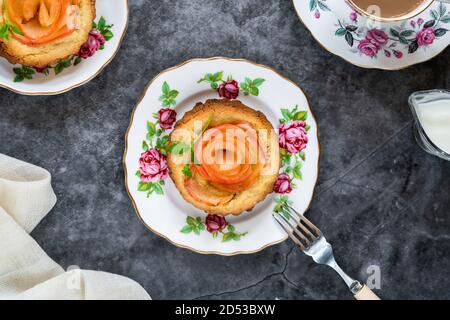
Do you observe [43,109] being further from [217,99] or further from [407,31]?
[407,31]

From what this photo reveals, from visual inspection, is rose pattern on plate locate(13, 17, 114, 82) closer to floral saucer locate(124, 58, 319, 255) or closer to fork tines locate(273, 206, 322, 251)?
floral saucer locate(124, 58, 319, 255)

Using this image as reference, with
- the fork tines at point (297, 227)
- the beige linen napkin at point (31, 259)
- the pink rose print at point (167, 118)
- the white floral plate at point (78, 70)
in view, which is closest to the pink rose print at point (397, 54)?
the fork tines at point (297, 227)

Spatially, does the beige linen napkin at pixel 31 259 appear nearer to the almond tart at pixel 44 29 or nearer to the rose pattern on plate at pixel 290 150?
the almond tart at pixel 44 29

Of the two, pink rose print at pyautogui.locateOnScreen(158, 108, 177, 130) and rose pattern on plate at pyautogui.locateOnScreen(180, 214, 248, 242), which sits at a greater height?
pink rose print at pyautogui.locateOnScreen(158, 108, 177, 130)

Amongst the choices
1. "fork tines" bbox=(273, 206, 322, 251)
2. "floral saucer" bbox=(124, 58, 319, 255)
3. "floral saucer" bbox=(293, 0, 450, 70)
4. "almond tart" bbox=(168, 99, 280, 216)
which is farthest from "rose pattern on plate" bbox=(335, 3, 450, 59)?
"fork tines" bbox=(273, 206, 322, 251)

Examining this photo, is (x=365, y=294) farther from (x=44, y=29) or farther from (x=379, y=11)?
(x=44, y=29)

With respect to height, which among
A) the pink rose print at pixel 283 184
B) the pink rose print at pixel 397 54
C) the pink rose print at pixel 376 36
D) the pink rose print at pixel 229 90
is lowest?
the pink rose print at pixel 283 184

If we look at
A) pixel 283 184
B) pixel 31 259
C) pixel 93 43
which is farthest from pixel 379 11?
pixel 31 259

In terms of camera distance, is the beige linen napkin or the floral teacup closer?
the floral teacup
